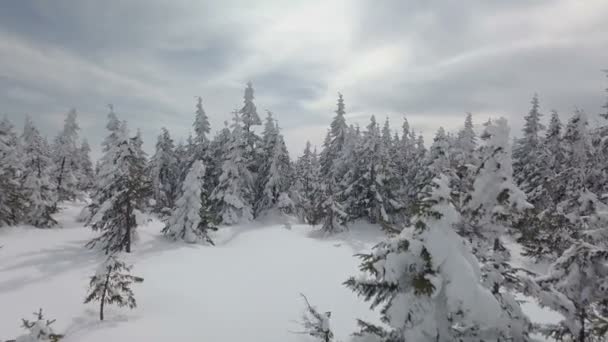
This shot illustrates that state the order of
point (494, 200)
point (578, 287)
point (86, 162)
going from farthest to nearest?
point (86, 162) < point (494, 200) < point (578, 287)

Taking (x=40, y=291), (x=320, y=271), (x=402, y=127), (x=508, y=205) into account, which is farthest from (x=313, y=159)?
(x=508, y=205)

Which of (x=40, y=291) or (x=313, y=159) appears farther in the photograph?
(x=313, y=159)

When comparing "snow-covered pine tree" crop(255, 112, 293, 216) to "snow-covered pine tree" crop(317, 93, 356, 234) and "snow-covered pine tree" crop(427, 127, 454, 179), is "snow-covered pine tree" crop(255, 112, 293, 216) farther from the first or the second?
"snow-covered pine tree" crop(427, 127, 454, 179)

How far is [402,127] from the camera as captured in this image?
66875mm

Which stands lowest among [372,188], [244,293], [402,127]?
[244,293]

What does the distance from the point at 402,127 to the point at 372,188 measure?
39631mm

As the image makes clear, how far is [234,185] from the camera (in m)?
33.5

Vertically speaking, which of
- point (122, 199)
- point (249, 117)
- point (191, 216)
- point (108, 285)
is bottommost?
point (108, 285)

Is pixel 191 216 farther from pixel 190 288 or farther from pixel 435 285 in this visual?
pixel 435 285

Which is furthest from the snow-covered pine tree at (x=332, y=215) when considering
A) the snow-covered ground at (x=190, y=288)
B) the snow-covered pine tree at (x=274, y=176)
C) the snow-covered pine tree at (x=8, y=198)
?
the snow-covered pine tree at (x=8, y=198)

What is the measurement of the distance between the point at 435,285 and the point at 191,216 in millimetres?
22399

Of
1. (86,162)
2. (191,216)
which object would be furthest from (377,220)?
(86,162)

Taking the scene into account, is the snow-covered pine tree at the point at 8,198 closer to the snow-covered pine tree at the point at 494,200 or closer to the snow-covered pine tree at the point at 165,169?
the snow-covered pine tree at the point at 165,169

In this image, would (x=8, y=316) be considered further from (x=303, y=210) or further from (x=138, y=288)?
(x=303, y=210)
